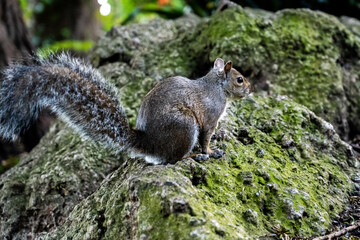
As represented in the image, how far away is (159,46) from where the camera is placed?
13.8ft

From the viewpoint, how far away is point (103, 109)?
2455 mm

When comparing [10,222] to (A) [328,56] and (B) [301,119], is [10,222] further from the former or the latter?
(A) [328,56]

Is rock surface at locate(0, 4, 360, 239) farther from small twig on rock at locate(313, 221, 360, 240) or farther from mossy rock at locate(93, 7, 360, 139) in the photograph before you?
small twig on rock at locate(313, 221, 360, 240)

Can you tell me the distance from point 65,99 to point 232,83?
131 centimetres

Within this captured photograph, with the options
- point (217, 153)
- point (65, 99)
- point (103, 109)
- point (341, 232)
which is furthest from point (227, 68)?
point (341, 232)

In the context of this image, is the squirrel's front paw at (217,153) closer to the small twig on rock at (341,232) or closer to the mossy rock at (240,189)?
the mossy rock at (240,189)

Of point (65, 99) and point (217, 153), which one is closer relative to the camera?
point (65, 99)

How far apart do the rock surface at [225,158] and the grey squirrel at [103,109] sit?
0.17 metres

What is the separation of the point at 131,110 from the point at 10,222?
1.29 metres

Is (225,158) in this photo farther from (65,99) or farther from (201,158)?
(65,99)

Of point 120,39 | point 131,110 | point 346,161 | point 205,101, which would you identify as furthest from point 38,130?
point 346,161

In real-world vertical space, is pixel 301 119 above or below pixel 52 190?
above

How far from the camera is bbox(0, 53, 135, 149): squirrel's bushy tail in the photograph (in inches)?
86.9

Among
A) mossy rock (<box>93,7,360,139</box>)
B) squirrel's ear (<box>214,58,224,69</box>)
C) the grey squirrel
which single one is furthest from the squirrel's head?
mossy rock (<box>93,7,360,139</box>)
